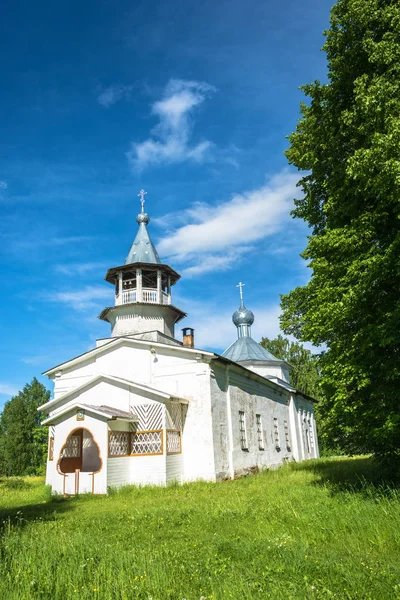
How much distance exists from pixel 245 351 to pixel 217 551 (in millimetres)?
26914

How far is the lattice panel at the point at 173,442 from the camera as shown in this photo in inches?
665

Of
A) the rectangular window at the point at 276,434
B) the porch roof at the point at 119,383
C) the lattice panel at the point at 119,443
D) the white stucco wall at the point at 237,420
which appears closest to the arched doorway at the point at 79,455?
the porch roof at the point at 119,383

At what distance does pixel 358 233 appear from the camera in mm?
10141

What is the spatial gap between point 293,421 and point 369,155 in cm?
2300

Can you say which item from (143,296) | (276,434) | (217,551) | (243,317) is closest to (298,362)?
(243,317)

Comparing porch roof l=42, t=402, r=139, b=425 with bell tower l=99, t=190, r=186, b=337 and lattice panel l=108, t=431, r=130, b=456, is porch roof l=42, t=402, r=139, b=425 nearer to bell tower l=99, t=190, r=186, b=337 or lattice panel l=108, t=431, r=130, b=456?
lattice panel l=108, t=431, r=130, b=456

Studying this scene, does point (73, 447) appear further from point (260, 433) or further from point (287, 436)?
point (287, 436)

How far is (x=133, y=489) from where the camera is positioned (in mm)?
14969

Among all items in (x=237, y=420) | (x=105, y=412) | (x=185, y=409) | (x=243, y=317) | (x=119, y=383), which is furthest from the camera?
(x=243, y=317)

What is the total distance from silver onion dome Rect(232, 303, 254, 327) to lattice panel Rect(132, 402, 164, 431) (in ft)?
61.4

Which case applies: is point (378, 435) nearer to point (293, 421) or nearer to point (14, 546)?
point (14, 546)

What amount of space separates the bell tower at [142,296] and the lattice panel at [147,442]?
6.46 metres

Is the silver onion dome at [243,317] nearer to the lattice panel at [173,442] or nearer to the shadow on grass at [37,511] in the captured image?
the lattice panel at [173,442]

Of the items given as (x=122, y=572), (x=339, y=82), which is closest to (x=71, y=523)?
(x=122, y=572)
